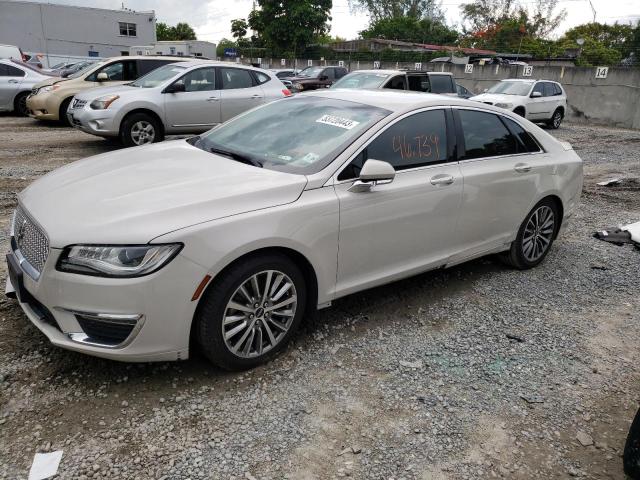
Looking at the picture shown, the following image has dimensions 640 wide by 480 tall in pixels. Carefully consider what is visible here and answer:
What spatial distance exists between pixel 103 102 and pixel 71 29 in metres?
36.6

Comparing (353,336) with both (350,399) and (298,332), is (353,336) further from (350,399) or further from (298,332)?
(350,399)

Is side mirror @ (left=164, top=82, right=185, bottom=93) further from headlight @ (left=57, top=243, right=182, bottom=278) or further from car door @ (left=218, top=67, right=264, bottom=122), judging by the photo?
headlight @ (left=57, top=243, right=182, bottom=278)

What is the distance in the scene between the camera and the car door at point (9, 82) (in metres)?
13.4

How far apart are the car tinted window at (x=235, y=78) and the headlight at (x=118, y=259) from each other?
7.90 m

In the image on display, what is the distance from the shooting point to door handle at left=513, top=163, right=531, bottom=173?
447 cm

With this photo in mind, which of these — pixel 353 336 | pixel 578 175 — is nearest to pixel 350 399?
pixel 353 336

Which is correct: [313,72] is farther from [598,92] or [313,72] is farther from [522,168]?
[522,168]

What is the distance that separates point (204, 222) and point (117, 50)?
44697 millimetres

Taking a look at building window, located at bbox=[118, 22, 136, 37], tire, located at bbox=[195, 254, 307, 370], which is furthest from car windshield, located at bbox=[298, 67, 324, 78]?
building window, located at bbox=[118, 22, 136, 37]

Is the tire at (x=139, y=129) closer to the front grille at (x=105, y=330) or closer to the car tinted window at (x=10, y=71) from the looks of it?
the car tinted window at (x=10, y=71)

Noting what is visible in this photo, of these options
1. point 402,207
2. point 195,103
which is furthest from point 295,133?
point 195,103

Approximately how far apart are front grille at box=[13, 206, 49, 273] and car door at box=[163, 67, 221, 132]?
21.2 feet

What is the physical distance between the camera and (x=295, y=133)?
377 centimetres

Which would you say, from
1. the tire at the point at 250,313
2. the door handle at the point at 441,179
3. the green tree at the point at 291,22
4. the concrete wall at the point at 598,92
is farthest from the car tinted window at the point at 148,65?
the green tree at the point at 291,22
